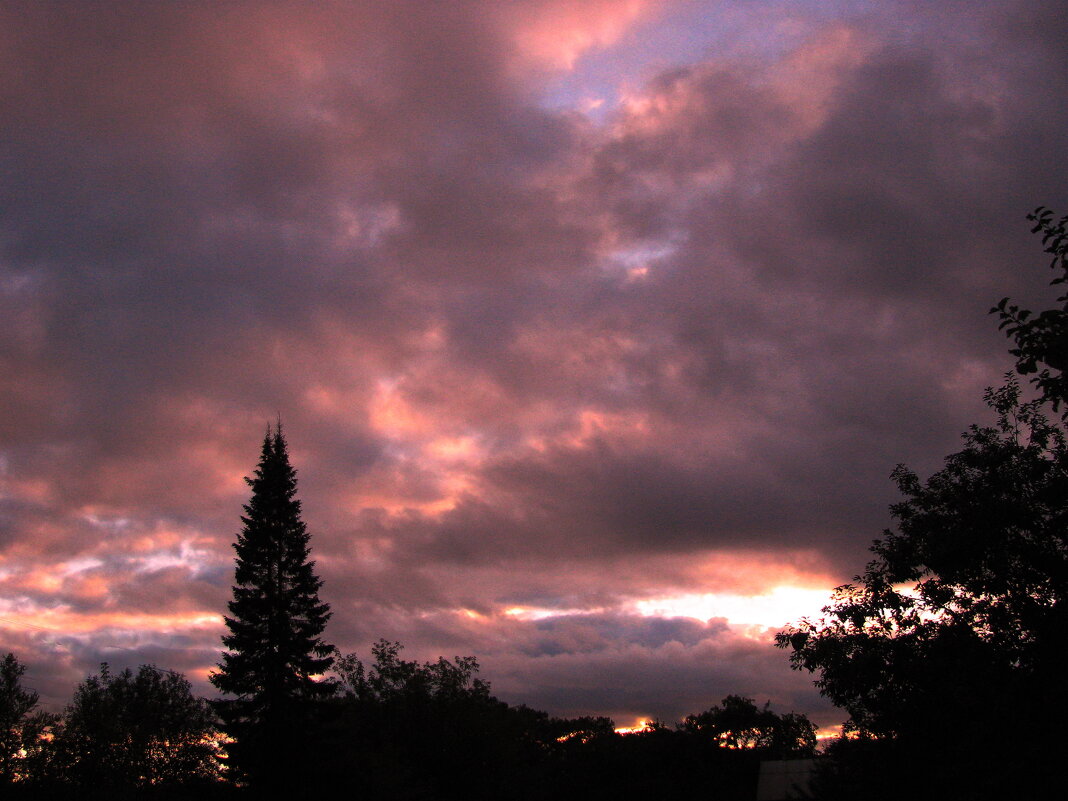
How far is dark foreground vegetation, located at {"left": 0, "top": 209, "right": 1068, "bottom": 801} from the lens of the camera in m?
18.1

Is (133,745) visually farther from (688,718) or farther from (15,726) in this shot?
(688,718)

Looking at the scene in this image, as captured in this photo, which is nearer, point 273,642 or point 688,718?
point 273,642

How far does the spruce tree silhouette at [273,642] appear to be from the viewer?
164 ft

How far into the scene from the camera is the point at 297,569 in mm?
A: 56156

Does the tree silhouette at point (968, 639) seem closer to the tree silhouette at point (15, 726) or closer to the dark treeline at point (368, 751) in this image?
the dark treeline at point (368, 751)

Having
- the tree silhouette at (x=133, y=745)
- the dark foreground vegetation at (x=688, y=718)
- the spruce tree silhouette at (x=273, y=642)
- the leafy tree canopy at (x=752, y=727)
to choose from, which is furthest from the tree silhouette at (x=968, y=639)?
the leafy tree canopy at (x=752, y=727)

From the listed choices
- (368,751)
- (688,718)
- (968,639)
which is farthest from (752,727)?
(968,639)

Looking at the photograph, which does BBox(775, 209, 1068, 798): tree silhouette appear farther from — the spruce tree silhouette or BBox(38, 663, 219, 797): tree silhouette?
BBox(38, 663, 219, 797): tree silhouette

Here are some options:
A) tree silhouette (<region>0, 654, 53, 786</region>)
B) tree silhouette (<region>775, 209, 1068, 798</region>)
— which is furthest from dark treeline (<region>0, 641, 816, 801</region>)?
tree silhouette (<region>775, 209, 1068, 798</region>)

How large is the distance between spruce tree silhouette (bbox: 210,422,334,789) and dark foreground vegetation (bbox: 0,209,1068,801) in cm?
12

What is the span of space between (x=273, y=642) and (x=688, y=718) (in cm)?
9602

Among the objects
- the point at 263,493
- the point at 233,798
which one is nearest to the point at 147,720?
the point at 233,798

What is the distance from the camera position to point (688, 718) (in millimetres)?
134000

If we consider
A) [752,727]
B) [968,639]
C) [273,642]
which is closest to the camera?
[968,639]
